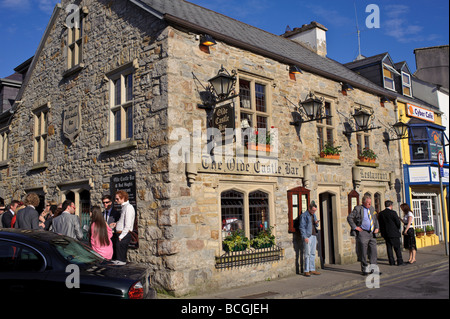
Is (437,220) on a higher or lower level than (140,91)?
lower

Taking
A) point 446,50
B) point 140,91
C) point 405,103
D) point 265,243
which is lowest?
point 265,243

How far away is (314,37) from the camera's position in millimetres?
19078

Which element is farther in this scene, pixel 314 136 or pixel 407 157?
pixel 407 157

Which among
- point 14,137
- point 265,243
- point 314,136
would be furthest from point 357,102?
point 14,137

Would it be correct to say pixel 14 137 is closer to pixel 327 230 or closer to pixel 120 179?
pixel 120 179

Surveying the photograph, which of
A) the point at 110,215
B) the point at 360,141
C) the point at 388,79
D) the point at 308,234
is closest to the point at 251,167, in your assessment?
the point at 308,234

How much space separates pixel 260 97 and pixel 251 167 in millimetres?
2269

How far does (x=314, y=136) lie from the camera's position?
504 inches

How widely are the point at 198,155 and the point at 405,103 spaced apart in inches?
497

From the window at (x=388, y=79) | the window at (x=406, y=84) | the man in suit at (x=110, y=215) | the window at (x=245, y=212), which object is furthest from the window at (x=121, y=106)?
the window at (x=406, y=84)

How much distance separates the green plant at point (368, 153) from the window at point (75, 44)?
10.4 metres

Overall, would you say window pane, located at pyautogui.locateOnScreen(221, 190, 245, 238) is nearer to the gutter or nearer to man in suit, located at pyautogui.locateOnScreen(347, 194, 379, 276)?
man in suit, located at pyautogui.locateOnScreen(347, 194, 379, 276)

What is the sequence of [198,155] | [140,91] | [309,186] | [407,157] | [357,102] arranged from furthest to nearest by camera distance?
[407,157] < [357,102] < [309,186] < [140,91] < [198,155]
